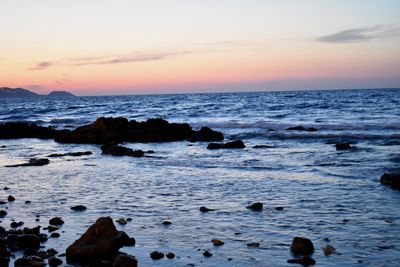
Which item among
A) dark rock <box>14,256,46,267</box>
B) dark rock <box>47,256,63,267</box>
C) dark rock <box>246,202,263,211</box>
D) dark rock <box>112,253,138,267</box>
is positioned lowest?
dark rock <box>246,202,263,211</box>

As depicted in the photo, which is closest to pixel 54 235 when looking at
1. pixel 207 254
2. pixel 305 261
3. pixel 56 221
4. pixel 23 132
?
pixel 56 221

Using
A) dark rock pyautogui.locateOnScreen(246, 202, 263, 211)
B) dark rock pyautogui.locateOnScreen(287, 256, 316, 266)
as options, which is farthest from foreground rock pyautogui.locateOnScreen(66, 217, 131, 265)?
dark rock pyautogui.locateOnScreen(246, 202, 263, 211)

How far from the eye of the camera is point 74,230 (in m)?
10.0

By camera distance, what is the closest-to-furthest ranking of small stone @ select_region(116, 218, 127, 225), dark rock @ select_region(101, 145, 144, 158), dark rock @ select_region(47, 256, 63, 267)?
dark rock @ select_region(47, 256, 63, 267)
small stone @ select_region(116, 218, 127, 225)
dark rock @ select_region(101, 145, 144, 158)

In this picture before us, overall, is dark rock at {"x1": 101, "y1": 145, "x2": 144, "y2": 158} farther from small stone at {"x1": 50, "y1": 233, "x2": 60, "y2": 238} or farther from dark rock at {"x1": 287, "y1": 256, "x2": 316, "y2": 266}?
dark rock at {"x1": 287, "y1": 256, "x2": 316, "y2": 266}

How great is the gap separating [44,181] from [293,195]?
8.59 m

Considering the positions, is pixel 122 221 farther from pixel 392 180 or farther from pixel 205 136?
pixel 205 136

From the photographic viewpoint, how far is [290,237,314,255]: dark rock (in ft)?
27.2

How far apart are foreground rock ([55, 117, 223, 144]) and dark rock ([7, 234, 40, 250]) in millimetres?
23936

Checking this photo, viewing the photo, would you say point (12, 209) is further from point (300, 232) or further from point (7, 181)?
point (300, 232)

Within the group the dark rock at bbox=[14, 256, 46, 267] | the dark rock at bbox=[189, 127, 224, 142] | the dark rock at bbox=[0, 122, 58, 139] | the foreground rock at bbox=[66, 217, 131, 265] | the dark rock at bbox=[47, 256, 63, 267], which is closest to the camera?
the dark rock at bbox=[14, 256, 46, 267]

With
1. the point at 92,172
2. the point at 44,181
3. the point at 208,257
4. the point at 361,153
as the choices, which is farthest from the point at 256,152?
the point at 208,257

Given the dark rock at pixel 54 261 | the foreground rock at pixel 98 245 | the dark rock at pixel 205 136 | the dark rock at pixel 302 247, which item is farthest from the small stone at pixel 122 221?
the dark rock at pixel 205 136

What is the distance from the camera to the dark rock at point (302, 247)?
8289 mm
